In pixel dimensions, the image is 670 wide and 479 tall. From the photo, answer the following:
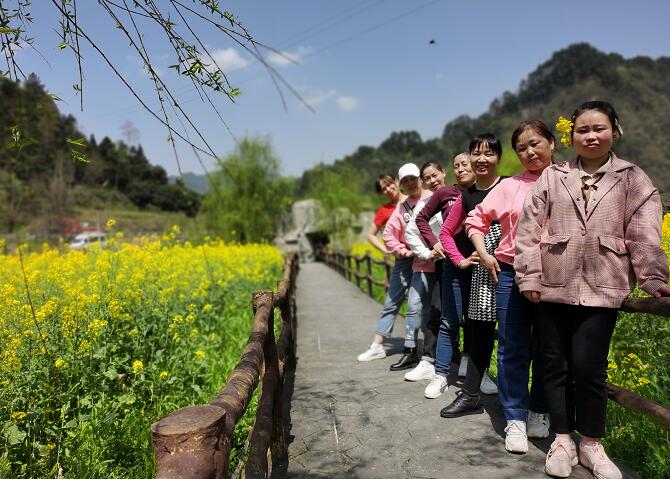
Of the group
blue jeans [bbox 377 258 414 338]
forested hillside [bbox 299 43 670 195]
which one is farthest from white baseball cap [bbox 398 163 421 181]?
forested hillside [bbox 299 43 670 195]

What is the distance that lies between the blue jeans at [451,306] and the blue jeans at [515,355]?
1.94 ft

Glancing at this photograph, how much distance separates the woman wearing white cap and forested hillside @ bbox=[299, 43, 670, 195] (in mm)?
29085

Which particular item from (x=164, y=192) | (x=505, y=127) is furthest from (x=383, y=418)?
(x=505, y=127)

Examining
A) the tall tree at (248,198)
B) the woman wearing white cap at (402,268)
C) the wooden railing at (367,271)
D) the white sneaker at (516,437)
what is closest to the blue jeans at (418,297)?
the woman wearing white cap at (402,268)

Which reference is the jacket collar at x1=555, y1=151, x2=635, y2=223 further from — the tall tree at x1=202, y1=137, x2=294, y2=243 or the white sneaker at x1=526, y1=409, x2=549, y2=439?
the tall tree at x1=202, y1=137, x2=294, y2=243

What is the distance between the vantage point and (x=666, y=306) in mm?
1924

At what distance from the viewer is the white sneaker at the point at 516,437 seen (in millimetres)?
2307

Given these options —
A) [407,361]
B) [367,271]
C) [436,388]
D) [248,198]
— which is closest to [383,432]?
[436,388]

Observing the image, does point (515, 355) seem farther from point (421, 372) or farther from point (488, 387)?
point (421, 372)

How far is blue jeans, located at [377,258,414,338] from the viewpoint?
411 cm

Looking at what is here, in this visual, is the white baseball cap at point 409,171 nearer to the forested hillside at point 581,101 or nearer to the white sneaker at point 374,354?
the white sneaker at point 374,354

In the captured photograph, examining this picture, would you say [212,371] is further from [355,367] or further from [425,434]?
[425,434]

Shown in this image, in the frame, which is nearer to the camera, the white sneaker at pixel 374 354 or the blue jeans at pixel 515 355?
the blue jeans at pixel 515 355

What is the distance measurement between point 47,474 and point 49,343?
0.78 metres
